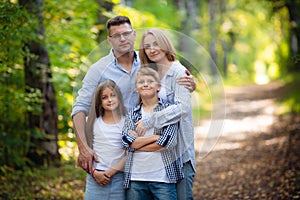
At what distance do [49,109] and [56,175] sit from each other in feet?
3.27

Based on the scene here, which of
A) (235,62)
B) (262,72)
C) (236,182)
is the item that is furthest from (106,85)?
(235,62)

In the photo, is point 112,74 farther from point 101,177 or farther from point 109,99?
point 101,177

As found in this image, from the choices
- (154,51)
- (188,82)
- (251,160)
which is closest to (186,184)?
(188,82)

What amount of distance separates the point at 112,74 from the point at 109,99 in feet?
0.79

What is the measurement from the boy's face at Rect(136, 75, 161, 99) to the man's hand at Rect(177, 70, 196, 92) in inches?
6.3

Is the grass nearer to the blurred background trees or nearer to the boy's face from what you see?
the blurred background trees

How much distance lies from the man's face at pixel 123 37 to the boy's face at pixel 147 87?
0.39m

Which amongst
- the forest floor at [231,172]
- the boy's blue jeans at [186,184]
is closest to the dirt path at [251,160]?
the forest floor at [231,172]

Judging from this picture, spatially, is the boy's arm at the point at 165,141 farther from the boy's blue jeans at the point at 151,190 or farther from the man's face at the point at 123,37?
the man's face at the point at 123,37

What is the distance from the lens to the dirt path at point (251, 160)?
6.64m

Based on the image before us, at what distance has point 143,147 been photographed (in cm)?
344

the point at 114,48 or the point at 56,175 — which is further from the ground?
the point at 114,48

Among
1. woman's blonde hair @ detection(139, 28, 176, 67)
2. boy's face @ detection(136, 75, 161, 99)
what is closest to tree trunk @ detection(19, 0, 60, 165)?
woman's blonde hair @ detection(139, 28, 176, 67)

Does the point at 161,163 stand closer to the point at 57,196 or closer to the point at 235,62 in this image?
the point at 57,196
